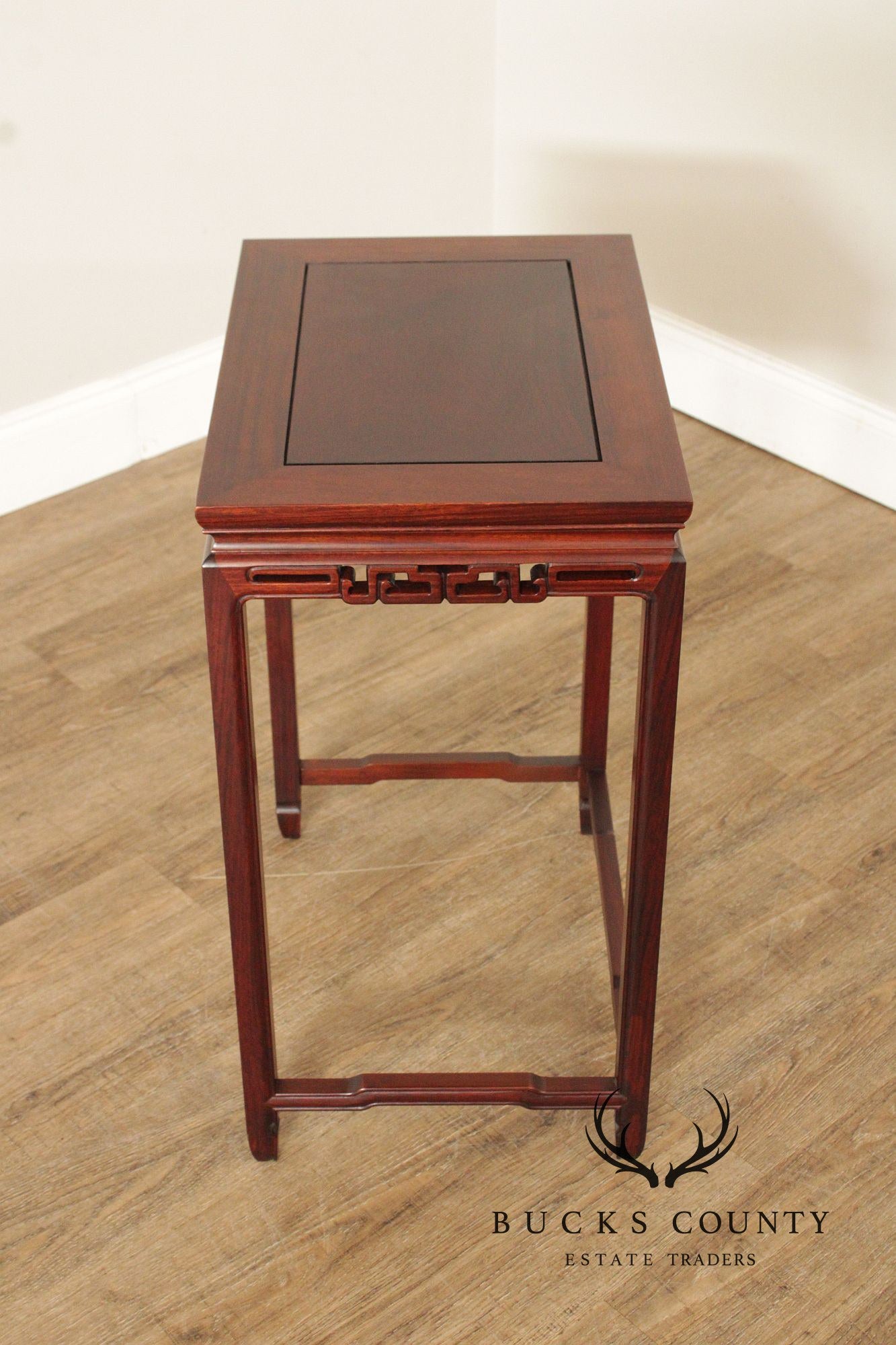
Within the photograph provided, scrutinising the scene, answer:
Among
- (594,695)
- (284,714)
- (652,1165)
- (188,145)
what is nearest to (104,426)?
(188,145)

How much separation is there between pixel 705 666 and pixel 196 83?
52.3 inches

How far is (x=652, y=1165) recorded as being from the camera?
1517 mm

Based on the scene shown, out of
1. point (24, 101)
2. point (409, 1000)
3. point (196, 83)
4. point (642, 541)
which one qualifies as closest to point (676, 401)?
point (196, 83)

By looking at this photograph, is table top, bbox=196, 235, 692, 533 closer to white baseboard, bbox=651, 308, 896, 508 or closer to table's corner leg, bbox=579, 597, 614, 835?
table's corner leg, bbox=579, 597, 614, 835

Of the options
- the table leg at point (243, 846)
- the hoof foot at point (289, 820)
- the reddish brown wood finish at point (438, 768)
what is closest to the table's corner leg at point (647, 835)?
the table leg at point (243, 846)

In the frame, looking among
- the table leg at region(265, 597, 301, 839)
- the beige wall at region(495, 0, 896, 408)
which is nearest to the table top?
the table leg at region(265, 597, 301, 839)

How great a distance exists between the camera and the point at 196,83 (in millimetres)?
2533

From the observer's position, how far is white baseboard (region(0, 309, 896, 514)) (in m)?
2.55

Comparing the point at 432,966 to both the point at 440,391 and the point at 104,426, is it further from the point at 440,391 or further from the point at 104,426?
the point at 104,426

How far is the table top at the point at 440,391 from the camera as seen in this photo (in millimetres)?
1163

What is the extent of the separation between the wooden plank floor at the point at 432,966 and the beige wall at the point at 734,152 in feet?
1.41

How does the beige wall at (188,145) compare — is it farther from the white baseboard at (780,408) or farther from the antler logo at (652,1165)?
the antler logo at (652,1165)

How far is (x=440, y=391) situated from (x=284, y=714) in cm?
64

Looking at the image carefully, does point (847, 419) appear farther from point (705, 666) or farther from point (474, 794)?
point (474, 794)
